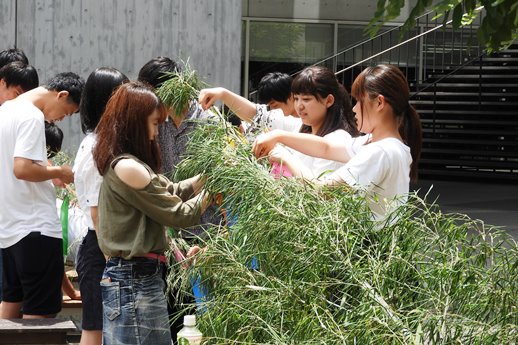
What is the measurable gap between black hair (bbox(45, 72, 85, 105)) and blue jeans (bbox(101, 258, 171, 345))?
4.89ft

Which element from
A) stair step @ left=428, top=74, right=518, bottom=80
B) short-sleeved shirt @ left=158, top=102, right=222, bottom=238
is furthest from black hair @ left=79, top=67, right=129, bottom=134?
stair step @ left=428, top=74, right=518, bottom=80

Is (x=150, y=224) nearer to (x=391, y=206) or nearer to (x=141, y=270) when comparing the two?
(x=141, y=270)

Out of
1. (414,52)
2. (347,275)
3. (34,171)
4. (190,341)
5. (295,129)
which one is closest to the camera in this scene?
(347,275)

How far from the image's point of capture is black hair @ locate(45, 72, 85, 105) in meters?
5.23

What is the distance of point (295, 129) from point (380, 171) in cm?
184

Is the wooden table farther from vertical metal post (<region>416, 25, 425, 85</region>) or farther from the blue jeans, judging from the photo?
vertical metal post (<region>416, 25, 425, 85</region>)

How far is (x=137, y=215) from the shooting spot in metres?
4.00

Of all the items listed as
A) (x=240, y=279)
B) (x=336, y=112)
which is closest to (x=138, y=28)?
(x=336, y=112)

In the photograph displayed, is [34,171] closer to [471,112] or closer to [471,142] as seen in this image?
[471,142]

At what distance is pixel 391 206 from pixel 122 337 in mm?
1189

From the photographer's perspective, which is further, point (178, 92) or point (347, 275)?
point (178, 92)

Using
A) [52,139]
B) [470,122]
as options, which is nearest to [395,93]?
[52,139]

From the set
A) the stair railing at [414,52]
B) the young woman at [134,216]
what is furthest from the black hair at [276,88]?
the stair railing at [414,52]

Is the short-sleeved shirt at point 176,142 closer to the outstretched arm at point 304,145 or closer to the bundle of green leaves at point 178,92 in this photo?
the bundle of green leaves at point 178,92
